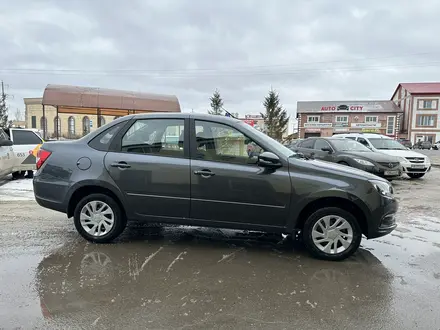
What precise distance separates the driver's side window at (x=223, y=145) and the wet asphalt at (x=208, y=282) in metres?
1.22

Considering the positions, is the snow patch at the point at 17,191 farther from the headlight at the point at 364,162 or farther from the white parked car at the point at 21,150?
the headlight at the point at 364,162

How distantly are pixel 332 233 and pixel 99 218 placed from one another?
2995 millimetres

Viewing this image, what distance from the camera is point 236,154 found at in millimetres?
4309

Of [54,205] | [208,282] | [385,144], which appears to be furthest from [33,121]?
[208,282]

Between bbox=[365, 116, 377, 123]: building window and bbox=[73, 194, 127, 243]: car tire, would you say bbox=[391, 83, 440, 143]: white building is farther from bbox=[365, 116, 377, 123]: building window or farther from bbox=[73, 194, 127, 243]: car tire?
bbox=[73, 194, 127, 243]: car tire

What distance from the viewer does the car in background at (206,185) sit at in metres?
4.14

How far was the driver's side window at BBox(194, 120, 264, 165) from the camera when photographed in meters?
4.30

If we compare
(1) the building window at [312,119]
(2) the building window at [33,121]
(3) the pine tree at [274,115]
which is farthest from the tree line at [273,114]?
(2) the building window at [33,121]

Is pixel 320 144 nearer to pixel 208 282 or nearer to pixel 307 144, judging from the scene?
pixel 307 144

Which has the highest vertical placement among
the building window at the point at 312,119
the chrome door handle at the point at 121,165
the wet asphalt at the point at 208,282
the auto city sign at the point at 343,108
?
the auto city sign at the point at 343,108

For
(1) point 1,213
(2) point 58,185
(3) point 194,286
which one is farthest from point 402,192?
(1) point 1,213

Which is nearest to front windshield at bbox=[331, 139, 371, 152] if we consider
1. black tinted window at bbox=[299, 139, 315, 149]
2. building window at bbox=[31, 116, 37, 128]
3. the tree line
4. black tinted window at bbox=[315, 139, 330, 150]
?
black tinted window at bbox=[315, 139, 330, 150]

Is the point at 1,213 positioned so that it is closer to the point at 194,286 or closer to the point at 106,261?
the point at 106,261

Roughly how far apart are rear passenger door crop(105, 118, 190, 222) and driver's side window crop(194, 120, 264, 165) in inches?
Answer: 7.6
